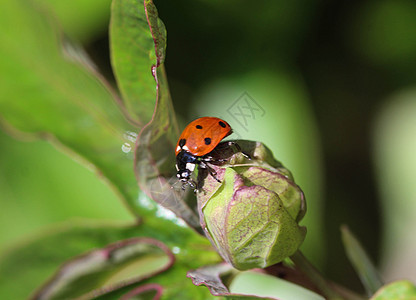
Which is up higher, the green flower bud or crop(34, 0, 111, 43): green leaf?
the green flower bud

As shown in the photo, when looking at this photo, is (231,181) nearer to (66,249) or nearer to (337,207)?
(66,249)

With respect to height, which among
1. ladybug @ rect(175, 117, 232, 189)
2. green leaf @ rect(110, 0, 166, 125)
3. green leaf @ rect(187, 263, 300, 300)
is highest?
green leaf @ rect(110, 0, 166, 125)

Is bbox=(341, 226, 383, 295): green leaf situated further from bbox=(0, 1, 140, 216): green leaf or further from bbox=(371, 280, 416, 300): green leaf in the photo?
bbox=(0, 1, 140, 216): green leaf

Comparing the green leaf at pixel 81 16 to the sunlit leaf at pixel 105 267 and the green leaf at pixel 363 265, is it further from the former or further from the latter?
the green leaf at pixel 363 265

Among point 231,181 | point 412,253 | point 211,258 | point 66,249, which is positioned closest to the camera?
point 231,181

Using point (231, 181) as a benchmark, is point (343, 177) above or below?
below

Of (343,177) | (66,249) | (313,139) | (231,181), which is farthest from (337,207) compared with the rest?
(231,181)

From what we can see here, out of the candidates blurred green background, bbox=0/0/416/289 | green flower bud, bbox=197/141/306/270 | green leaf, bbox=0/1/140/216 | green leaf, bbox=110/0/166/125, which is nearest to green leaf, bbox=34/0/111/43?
blurred green background, bbox=0/0/416/289
